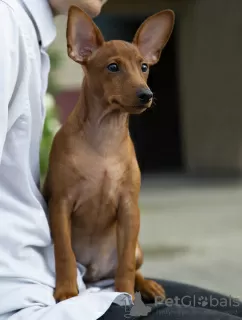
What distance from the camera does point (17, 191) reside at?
99cm

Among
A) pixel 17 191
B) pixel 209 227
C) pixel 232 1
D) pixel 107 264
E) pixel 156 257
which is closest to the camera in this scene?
pixel 17 191

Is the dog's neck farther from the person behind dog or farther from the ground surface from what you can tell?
the ground surface

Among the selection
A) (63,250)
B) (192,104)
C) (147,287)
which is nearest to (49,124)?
(147,287)

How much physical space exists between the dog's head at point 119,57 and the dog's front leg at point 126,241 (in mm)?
179

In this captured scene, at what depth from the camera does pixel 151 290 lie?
3.77 ft

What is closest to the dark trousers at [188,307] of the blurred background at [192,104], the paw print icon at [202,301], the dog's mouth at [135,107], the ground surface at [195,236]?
the paw print icon at [202,301]

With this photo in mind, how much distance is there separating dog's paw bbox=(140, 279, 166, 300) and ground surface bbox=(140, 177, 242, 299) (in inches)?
52.1

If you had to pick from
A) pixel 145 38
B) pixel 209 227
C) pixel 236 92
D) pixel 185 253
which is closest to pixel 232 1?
pixel 236 92

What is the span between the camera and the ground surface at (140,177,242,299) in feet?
9.53

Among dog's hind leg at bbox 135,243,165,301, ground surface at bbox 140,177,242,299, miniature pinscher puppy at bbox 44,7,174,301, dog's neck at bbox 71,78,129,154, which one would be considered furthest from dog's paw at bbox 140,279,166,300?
ground surface at bbox 140,177,242,299

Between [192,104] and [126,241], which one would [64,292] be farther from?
[192,104]

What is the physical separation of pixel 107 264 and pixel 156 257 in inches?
88.3

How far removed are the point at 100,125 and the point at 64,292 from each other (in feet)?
0.92

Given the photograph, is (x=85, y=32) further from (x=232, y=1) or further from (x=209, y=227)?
(x=232, y=1)
